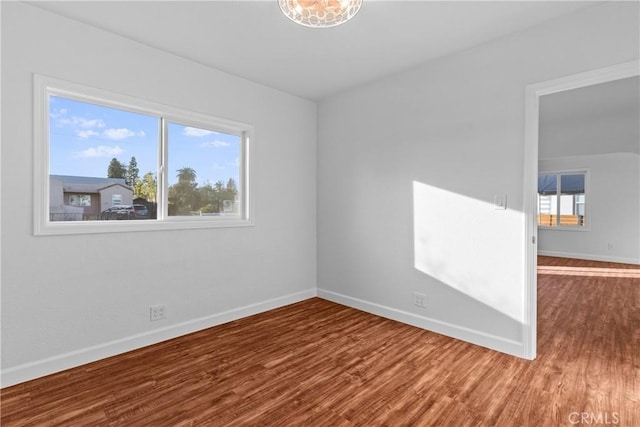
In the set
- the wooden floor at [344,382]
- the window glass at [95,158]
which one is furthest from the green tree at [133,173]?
the wooden floor at [344,382]

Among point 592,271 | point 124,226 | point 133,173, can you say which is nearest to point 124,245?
point 124,226

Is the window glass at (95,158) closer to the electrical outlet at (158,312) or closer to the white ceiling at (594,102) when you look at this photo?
the electrical outlet at (158,312)

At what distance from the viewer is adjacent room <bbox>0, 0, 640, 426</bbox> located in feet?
6.91

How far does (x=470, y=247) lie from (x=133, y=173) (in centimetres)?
314

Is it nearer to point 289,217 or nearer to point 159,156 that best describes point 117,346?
point 159,156

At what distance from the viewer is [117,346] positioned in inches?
103

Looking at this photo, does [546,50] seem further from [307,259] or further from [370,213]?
[307,259]

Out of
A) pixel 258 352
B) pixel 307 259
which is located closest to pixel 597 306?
pixel 307 259

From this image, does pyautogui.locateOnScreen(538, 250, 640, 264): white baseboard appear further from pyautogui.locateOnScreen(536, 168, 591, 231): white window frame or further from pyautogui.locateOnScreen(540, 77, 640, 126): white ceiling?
pyautogui.locateOnScreen(540, 77, 640, 126): white ceiling

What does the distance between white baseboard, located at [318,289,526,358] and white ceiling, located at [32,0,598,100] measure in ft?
8.38

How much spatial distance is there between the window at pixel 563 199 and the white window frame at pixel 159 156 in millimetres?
7577

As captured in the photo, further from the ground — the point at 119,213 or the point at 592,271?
the point at 119,213

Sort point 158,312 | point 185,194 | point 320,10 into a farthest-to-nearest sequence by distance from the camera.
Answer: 1. point 185,194
2. point 158,312
3. point 320,10

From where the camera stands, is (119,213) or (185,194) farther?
(185,194)
